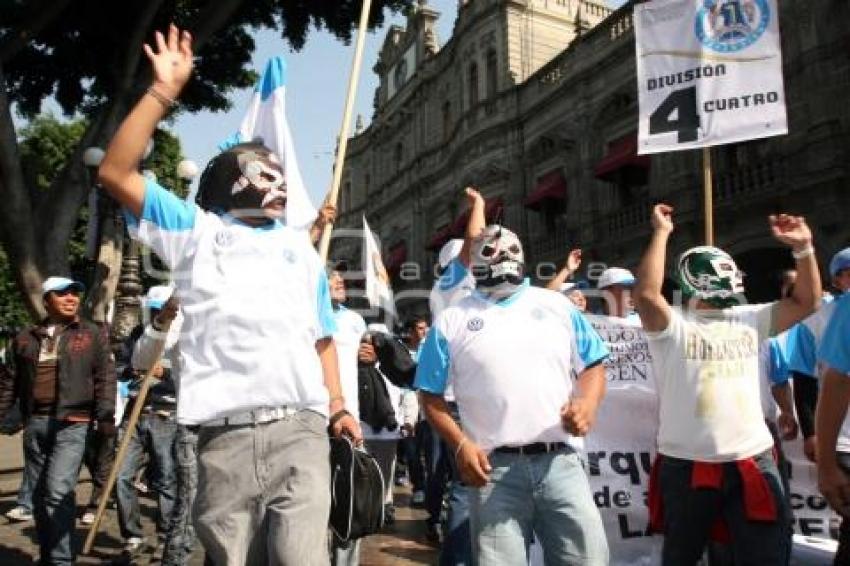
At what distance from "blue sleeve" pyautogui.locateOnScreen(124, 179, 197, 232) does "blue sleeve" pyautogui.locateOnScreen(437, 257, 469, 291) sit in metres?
2.00

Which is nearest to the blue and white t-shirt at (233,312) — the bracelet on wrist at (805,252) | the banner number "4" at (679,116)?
the bracelet on wrist at (805,252)

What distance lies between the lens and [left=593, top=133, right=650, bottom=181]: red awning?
17703 millimetres

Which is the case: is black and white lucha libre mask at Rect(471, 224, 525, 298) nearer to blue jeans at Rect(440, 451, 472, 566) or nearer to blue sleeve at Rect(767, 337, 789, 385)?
blue jeans at Rect(440, 451, 472, 566)

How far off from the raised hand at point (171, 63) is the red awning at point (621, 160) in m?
15.6

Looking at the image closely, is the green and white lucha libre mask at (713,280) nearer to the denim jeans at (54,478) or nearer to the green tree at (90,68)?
the denim jeans at (54,478)

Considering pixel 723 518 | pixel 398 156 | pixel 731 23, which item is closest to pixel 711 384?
pixel 723 518

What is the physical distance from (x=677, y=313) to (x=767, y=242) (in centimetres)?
1239

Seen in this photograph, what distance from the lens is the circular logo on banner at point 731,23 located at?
219 inches

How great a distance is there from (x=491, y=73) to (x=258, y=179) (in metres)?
23.6

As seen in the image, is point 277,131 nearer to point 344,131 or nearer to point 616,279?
point 344,131

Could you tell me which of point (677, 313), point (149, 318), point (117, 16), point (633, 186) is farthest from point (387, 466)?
point (633, 186)

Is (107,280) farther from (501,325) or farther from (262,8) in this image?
(501,325)

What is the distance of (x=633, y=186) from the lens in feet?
63.1

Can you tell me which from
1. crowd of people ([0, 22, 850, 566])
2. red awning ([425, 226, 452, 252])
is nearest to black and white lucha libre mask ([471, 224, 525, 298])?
crowd of people ([0, 22, 850, 566])
